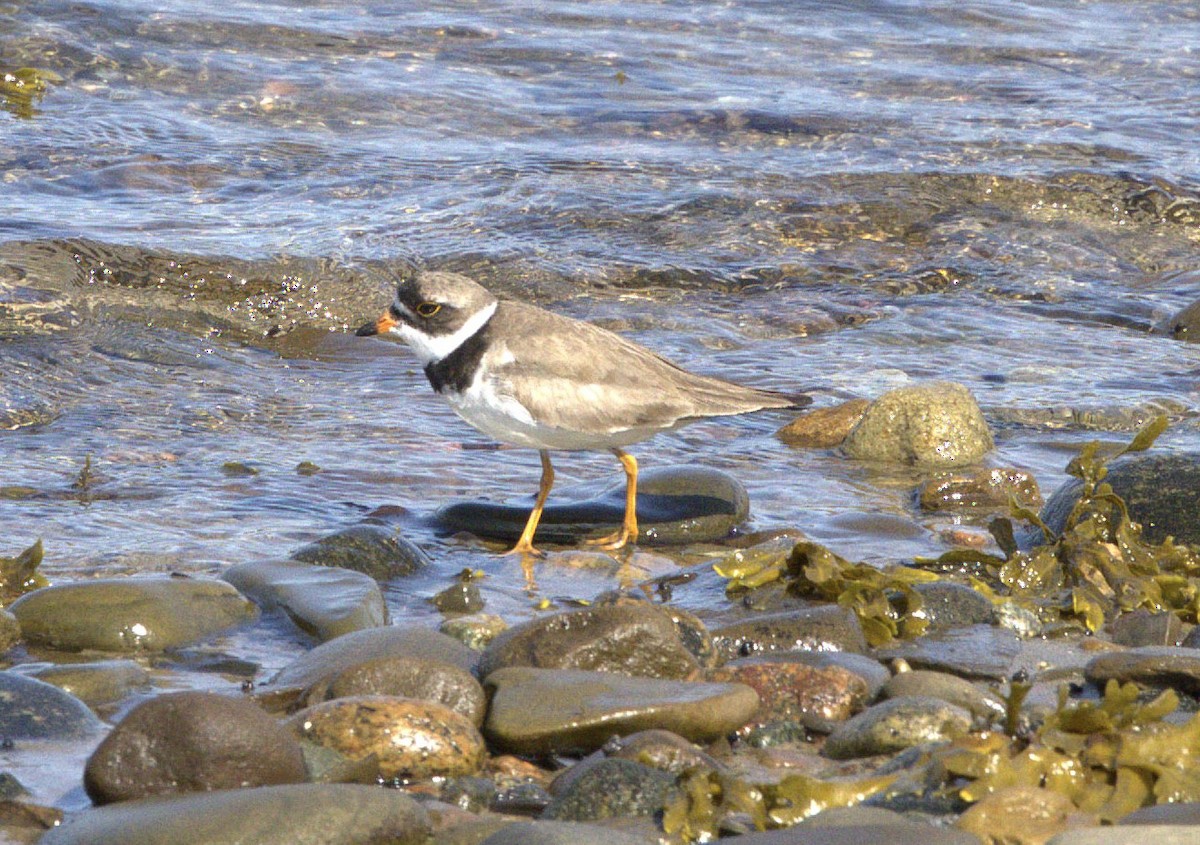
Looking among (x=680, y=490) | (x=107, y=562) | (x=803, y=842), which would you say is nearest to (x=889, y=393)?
(x=680, y=490)

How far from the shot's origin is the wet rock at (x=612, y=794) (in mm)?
3426

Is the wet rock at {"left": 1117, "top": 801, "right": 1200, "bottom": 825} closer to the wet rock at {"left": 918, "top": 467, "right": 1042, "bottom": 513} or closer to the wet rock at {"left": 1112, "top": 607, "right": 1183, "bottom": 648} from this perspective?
the wet rock at {"left": 1112, "top": 607, "right": 1183, "bottom": 648}

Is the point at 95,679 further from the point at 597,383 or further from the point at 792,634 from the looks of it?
the point at 597,383

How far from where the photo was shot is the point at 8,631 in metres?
4.39

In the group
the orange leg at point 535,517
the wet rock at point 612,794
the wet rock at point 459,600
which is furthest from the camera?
the orange leg at point 535,517

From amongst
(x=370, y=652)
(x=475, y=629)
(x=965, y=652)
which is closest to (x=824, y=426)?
(x=965, y=652)

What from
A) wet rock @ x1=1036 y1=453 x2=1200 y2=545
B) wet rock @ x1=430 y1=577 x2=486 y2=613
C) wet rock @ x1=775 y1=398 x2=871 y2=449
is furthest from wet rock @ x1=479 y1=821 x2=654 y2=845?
wet rock @ x1=775 y1=398 x2=871 y2=449

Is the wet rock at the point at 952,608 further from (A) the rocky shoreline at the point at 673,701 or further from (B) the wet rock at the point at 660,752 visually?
(B) the wet rock at the point at 660,752

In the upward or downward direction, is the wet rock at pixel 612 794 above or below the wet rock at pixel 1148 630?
above

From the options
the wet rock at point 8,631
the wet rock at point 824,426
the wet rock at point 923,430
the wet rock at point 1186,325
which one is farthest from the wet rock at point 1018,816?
the wet rock at point 1186,325

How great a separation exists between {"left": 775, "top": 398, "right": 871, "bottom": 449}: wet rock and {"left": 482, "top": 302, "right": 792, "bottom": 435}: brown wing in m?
0.91

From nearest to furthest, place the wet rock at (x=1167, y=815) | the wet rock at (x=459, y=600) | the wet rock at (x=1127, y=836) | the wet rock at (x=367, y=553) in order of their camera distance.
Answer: the wet rock at (x=1127, y=836) < the wet rock at (x=1167, y=815) < the wet rock at (x=459, y=600) < the wet rock at (x=367, y=553)

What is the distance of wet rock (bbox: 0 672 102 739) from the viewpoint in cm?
374

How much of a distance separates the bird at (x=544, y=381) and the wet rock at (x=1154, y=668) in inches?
85.7
